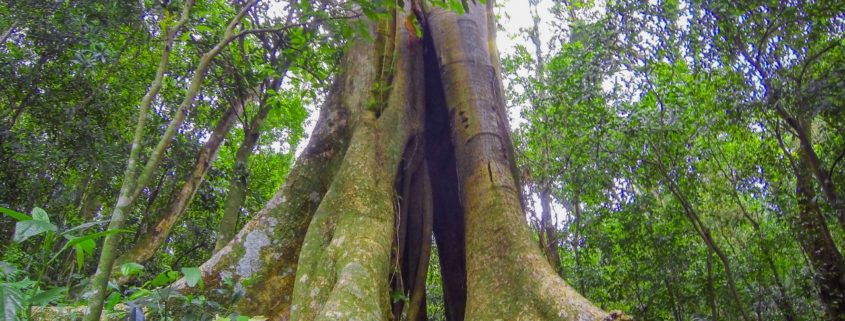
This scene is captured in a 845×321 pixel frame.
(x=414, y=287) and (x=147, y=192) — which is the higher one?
(x=147, y=192)

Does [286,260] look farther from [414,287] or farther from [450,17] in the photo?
[450,17]

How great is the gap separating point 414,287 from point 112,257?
7.72 ft

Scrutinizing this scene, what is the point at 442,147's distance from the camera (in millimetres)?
4934

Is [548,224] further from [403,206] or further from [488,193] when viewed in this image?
[488,193]

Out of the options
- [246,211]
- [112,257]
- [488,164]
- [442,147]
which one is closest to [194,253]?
[246,211]

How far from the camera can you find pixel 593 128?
6441mm

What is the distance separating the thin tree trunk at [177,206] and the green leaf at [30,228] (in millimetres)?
4001

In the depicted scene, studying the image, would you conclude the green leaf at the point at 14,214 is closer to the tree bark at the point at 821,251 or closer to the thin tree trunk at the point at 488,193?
the thin tree trunk at the point at 488,193

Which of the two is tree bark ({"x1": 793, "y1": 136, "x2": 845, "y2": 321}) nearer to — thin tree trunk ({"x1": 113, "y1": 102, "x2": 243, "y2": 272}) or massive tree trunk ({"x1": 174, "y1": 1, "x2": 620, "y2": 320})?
massive tree trunk ({"x1": 174, "y1": 1, "x2": 620, "y2": 320})

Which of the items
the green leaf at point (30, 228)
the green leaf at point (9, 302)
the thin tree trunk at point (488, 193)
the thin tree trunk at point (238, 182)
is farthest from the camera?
the thin tree trunk at point (238, 182)

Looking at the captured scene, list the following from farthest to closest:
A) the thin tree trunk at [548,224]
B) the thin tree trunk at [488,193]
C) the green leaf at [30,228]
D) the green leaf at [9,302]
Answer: the thin tree trunk at [548,224] → the thin tree trunk at [488,193] → the green leaf at [30,228] → the green leaf at [9,302]

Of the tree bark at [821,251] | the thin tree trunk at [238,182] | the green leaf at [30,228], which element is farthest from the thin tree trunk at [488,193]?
the tree bark at [821,251]

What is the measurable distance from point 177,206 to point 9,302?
484 centimetres

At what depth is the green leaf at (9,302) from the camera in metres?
1.42
